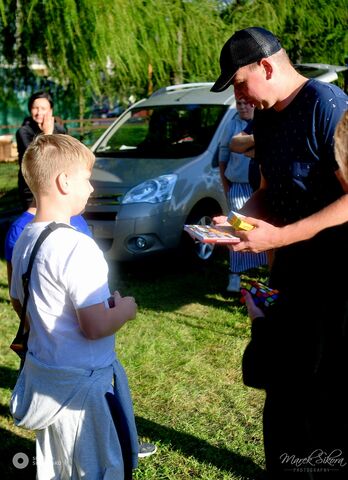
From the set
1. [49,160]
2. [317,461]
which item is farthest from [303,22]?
[317,461]

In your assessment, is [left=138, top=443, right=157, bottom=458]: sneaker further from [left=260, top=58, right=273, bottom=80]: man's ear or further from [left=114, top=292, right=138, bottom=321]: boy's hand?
[left=260, top=58, right=273, bottom=80]: man's ear

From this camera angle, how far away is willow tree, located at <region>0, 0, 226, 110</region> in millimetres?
7816

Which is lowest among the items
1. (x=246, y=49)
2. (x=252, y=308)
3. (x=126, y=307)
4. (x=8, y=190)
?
(x=8, y=190)

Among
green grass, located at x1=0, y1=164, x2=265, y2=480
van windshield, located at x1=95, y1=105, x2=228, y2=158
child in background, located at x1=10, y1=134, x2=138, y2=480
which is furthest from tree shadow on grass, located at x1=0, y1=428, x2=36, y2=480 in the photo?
van windshield, located at x1=95, y1=105, x2=228, y2=158

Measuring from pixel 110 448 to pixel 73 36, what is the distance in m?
6.51

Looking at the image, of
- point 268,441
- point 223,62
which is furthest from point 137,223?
point 268,441

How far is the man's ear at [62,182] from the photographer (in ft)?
7.52

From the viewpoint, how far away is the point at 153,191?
6434 mm

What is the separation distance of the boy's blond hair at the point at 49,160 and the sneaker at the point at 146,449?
5.56 ft

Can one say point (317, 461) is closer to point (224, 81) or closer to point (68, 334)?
point (68, 334)

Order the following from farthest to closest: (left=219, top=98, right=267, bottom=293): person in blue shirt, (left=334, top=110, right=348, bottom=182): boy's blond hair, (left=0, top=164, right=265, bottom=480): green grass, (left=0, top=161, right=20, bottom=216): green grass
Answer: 1. (left=0, top=161, right=20, bottom=216): green grass
2. (left=219, top=98, right=267, bottom=293): person in blue shirt
3. (left=0, top=164, right=265, bottom=480): green grass
4. (left=334, top=110, right=348, bottom=182): boy's blond hair

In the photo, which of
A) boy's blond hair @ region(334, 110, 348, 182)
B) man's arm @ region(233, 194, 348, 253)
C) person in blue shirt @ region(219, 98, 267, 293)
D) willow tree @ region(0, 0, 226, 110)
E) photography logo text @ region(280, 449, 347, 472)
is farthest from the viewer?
willow tree @ region(0, 0, 226, 110)

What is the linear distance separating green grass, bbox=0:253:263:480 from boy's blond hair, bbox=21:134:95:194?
5.64 ft

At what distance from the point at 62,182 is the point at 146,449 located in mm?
1749
